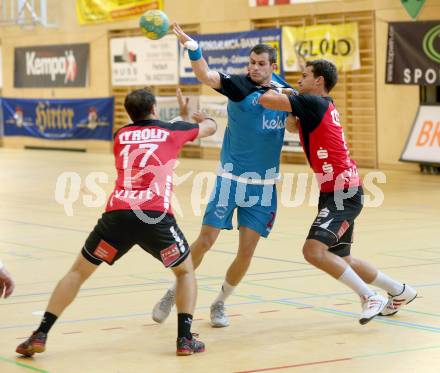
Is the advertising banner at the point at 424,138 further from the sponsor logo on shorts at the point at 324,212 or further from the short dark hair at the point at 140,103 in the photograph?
the short dark hair at the point at 140,103

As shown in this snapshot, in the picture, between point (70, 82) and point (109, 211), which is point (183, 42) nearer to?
point (109, 211)

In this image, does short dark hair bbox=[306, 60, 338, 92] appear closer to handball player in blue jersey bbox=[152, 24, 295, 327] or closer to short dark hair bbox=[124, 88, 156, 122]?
handball player in blue jersey bbox=[152, 24, 295, 327]

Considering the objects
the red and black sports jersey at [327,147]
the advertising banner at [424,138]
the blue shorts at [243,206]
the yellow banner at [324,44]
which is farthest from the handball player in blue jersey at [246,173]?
the yellow banner at [324,44]

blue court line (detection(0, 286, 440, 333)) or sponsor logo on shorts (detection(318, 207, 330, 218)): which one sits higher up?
sponsor logo on shorts (detection(318, 207, 330, 218))

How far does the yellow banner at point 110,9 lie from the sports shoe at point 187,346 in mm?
21199

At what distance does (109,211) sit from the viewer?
20.9ft

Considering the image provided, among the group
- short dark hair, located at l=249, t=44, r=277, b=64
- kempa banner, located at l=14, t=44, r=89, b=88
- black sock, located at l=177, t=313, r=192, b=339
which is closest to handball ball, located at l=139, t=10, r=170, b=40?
short dark hair, located at l=249, t=44, r=277, b=64

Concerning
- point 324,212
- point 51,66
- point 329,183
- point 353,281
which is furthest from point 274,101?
point 51,66

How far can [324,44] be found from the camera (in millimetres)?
22016

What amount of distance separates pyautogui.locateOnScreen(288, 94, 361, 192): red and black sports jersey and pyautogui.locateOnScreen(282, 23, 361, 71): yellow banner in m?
14.9

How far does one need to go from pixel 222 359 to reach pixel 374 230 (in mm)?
6650

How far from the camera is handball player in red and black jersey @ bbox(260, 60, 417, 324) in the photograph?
6945 millimetres

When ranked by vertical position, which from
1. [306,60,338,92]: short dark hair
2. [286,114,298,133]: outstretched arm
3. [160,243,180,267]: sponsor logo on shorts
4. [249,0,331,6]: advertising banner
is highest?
[249,0,331,6]: advertising banner

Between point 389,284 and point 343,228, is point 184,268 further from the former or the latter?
point 389,284
